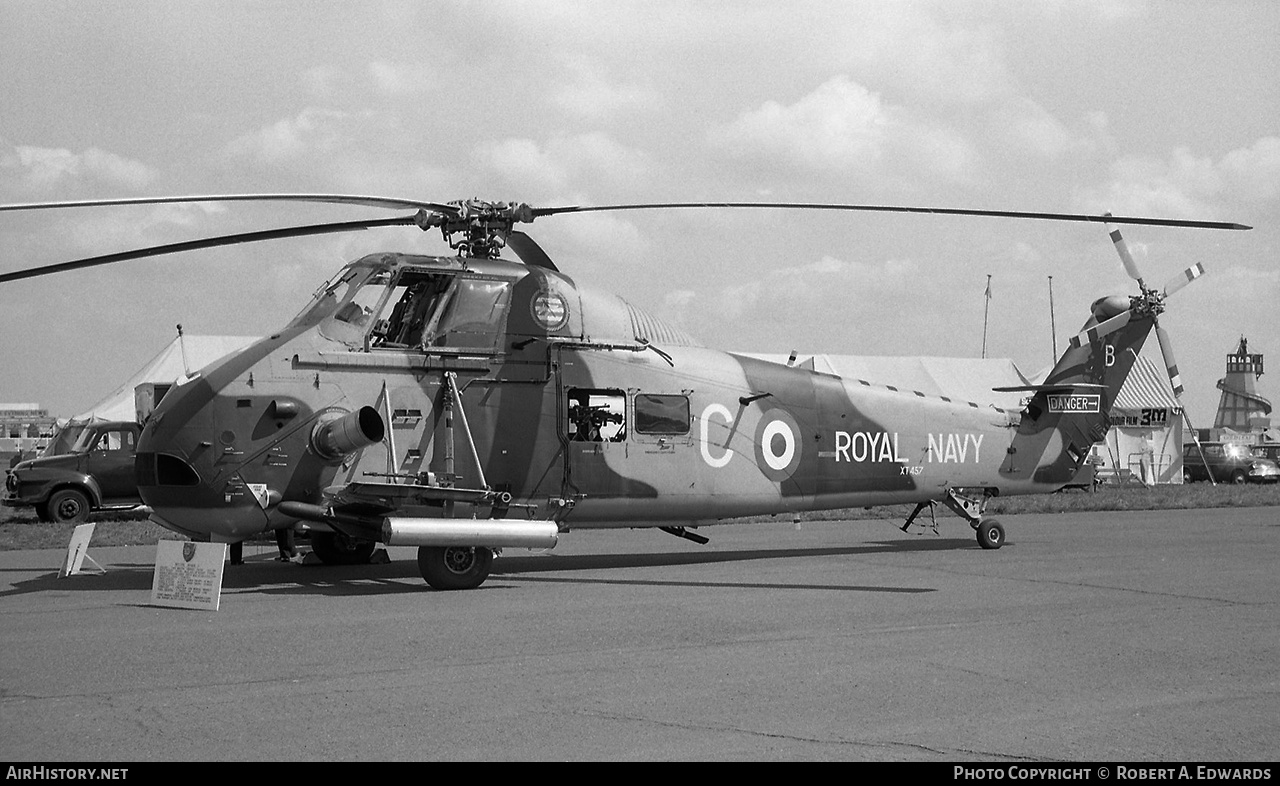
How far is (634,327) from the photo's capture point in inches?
556

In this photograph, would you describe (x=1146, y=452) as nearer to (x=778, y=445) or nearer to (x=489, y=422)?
(x=778, y=445)

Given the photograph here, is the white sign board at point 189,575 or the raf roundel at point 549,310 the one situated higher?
the raf roundel at point 549,310

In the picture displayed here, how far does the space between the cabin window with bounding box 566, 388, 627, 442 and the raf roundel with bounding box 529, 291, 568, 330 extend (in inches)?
33.5

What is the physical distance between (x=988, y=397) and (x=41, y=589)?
3819 cm

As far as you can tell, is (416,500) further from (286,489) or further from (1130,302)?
(1130,302)

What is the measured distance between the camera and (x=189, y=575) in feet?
35.2

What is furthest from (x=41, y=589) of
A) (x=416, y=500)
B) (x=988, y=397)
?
(x=988, y=397)

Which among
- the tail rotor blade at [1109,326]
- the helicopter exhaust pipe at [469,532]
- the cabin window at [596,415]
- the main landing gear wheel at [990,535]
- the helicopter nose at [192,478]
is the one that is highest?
the tail rotor blade at [1109,326]

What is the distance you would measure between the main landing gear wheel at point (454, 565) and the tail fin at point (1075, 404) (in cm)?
847

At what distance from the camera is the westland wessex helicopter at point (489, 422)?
11867 millimetres

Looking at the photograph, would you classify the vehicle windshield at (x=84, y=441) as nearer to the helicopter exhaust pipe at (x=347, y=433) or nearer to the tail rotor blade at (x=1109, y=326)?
the helicopter exhaust pipe at (x=347, y=433)

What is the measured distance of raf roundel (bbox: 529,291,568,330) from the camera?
13.3 meters

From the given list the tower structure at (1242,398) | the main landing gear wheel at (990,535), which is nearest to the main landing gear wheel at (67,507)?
the main landing gear wheel at (990,535)

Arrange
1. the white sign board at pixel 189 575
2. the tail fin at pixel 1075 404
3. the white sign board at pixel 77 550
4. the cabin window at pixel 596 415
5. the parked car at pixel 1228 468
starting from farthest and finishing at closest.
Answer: the parked car at pixel 1228 468 < the tail fin at pixel 1075 404 < the cabin window at pixel 596 415 < the white sign board at pixel 77 550 < the white sign board at pixel 189 575
